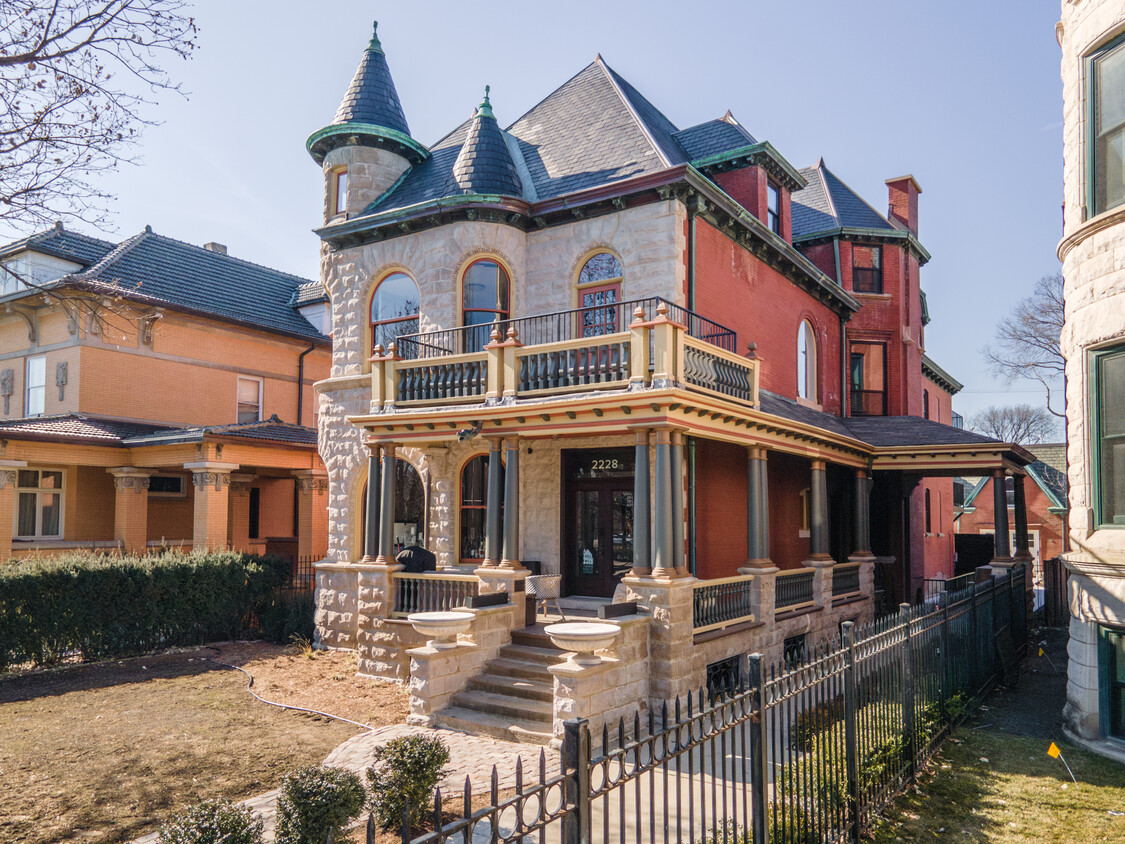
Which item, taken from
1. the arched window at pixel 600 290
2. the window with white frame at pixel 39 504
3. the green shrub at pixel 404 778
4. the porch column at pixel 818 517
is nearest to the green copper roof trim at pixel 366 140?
the arched window at pixel 600 290

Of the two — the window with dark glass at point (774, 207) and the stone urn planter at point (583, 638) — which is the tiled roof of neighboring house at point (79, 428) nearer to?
the stone urn planter at point (583, 638)

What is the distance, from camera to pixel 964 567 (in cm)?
3244

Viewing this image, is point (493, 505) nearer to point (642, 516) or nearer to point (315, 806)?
point (642, 516)

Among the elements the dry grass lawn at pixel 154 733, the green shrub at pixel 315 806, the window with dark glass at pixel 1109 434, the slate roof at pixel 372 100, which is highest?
the slate roof at pixel 372 100

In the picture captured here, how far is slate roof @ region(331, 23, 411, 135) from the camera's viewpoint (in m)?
18.0

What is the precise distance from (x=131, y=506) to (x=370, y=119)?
43.0 ft

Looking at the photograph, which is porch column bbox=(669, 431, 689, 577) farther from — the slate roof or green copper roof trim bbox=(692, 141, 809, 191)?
the slate roof

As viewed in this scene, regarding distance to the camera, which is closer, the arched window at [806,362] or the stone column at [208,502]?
the arched window at [806,362]

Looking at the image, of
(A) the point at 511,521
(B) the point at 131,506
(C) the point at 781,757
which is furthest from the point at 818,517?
(B) the point at 131,506

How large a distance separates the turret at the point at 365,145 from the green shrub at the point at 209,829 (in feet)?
47.1

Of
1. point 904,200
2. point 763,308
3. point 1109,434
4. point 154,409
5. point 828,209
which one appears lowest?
point 1109,434

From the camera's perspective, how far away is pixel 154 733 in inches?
416

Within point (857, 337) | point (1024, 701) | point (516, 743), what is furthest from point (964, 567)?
point (516, 743)

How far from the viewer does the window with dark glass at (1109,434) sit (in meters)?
9.96
